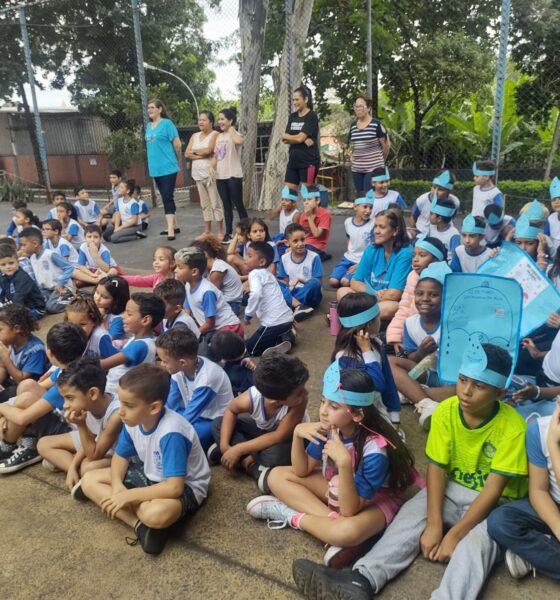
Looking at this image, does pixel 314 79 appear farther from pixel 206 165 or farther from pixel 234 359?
pixel 234 359

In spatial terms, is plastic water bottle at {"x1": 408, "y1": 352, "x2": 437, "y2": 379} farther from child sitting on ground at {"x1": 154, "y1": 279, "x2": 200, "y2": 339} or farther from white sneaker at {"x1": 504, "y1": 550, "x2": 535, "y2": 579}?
child sitting on ground at {"x1": 154, "y1": 279, "x2": 200, "y2": 339}

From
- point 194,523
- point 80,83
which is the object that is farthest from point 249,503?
point 80,83

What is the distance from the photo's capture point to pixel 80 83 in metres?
15.3

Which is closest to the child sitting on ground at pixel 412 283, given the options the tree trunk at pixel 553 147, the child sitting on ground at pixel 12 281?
the child sitting on ground at pixel 12 281

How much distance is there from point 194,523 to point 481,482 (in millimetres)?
1301

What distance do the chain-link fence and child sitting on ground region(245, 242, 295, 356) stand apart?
3.15 m

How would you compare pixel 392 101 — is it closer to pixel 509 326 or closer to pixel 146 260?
pixel 146 260

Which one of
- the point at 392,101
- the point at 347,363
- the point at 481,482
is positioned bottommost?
the point at 481,482

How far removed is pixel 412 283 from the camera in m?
4.04

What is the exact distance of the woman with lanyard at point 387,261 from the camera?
4.36 metres

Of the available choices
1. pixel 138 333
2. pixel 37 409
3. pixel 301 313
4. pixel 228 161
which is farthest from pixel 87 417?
pixel 228 161

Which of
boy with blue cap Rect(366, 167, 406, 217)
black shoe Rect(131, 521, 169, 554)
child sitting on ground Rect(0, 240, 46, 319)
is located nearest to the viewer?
black shoe Rect(131, 521, 169, 554)

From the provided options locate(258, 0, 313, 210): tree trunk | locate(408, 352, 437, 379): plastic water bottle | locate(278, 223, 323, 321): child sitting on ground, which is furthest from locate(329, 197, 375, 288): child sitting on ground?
locate(258, 0, 313, 210): tree trunk

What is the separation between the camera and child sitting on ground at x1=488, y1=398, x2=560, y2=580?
6.81ft
